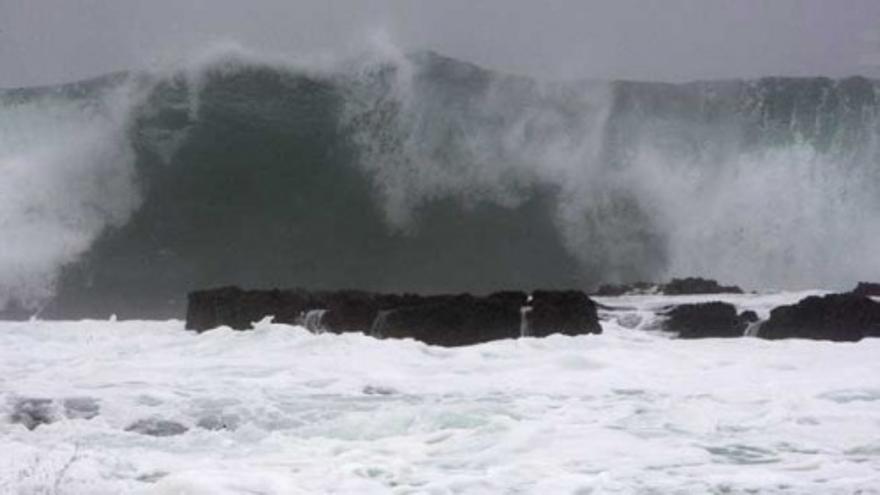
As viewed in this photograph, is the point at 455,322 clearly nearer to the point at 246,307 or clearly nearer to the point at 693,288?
the point at 246,307

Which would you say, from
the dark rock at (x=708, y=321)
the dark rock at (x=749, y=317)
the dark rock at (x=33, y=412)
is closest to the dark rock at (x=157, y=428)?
the dark rock at (x=33, y=412)

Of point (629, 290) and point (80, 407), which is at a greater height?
point (629, 290)

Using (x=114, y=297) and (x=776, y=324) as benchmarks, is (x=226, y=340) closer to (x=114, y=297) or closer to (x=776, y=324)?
(x=776, y=324)

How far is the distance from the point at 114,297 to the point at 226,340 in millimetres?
11833

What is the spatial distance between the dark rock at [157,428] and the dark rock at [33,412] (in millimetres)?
536

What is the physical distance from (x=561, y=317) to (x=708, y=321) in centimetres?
157

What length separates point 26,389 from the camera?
23.1 ft

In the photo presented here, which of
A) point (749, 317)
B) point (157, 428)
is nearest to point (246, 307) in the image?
point (749, 317)

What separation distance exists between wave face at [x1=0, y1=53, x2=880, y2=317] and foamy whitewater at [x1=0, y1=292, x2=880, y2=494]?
485 inches

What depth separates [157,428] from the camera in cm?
568

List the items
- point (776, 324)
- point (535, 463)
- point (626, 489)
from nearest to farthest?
point (626, 489)
point (535, 463)
point (776, 324)

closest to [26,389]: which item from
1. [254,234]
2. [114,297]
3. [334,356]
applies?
[334,356]

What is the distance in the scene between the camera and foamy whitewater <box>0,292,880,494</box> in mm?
4324

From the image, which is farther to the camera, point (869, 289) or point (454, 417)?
point (869, 289)
